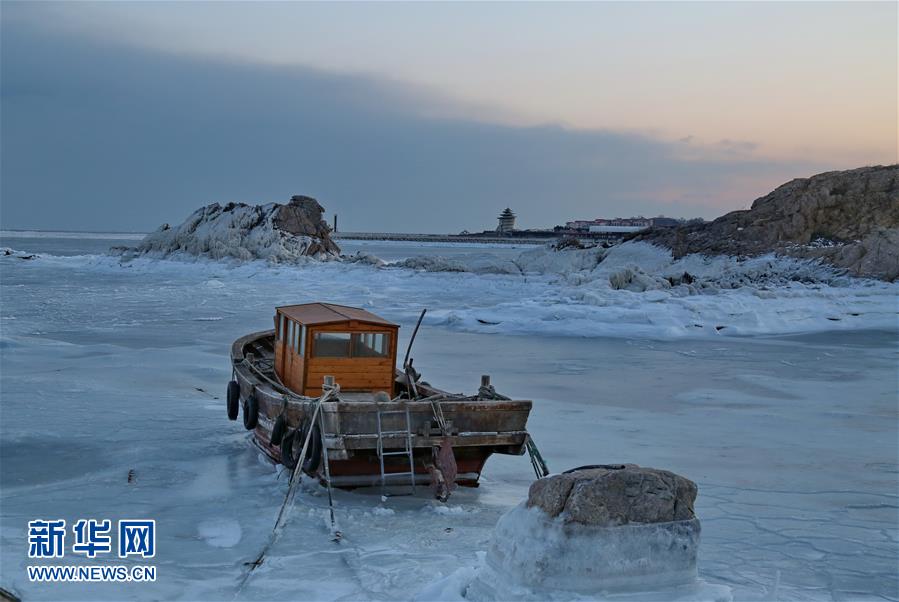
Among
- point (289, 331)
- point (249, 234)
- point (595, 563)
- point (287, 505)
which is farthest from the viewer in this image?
point (249, 234)

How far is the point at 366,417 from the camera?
9.27 m

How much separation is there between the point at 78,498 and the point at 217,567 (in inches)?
101

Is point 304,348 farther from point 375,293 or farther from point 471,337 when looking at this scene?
point 375,293

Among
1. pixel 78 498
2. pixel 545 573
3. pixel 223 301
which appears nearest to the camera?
pixel 545 573

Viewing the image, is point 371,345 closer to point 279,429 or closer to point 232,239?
point 279,429

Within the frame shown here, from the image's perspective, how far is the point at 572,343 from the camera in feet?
75.4

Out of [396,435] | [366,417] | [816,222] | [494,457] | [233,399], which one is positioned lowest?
[494,457]

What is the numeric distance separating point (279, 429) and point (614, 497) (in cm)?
533

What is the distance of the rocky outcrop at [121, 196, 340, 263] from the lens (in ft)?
197

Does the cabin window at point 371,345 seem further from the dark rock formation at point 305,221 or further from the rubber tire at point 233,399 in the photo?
the dark rock formation at point 305,221

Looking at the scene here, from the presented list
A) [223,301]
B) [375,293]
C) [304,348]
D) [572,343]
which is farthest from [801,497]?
[375,293]

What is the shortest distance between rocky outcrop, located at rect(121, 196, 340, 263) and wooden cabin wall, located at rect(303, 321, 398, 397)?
47.3m

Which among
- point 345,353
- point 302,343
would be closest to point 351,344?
point 345,353

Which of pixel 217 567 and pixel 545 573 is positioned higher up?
pixel 545 573
